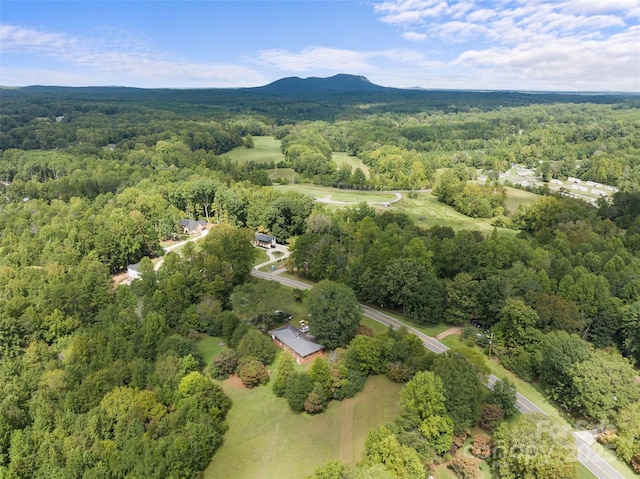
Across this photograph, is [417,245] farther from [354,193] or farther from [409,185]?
[409,185]

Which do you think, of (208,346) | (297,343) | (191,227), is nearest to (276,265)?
(208,346)

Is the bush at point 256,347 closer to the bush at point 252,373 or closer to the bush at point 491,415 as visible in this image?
the bush at point 252,373

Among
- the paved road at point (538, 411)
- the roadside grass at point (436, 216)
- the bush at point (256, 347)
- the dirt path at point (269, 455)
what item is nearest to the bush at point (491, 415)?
the paved road at point (538, 411)

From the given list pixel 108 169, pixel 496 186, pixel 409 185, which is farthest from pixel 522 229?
pixel 108 169

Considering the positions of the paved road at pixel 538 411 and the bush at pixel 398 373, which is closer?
the paved road at pixel 538 411

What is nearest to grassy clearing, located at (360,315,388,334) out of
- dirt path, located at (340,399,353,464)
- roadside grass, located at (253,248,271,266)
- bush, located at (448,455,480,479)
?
dirt path, located at (340,399,353,464)

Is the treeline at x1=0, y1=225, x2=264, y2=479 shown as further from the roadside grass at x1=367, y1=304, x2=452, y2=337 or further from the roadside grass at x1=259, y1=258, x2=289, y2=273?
the roadside grass at x1=367, y1=304, x2=452, y2=337

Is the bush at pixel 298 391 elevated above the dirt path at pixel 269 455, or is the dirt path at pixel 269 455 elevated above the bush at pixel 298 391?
the bush at pixel 298 391

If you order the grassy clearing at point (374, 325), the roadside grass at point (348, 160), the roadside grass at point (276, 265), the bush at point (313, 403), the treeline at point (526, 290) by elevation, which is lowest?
the roadside grass at point (348, 160)
